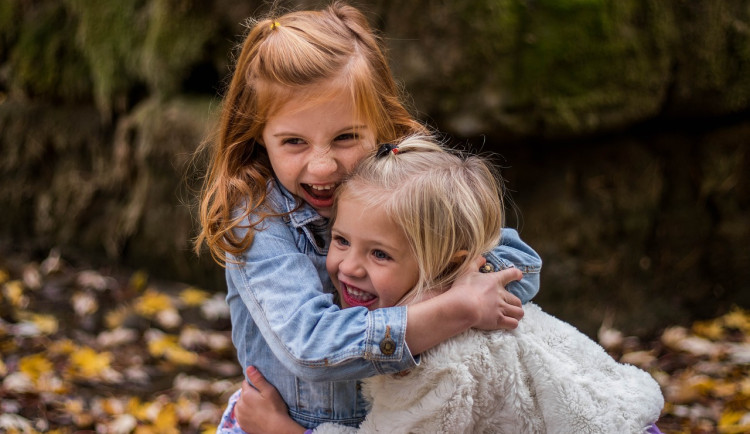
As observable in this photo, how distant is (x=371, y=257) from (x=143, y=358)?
2.64 metres

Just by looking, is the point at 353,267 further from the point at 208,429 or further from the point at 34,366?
the point at 34,366

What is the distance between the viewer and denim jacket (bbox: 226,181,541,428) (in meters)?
1.68

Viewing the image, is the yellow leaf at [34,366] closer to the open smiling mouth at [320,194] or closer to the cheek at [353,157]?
the open smiling mouth at [320,194]

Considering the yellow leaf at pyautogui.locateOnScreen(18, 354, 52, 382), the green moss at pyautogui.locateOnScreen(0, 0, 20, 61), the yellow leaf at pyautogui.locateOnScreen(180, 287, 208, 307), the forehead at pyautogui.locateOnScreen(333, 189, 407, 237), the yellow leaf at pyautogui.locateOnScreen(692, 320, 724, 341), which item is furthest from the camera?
the green moss at pyautogui.locateOnScreen(0, 0, 20, 61)

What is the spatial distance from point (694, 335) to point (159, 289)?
322 cm

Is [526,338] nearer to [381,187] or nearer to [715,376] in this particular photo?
[381,187]

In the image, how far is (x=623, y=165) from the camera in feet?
13.8

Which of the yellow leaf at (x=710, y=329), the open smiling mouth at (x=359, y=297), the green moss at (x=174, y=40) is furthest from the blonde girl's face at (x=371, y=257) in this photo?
the yellow leaf at (x=710, y=329)

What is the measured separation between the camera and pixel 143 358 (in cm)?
406

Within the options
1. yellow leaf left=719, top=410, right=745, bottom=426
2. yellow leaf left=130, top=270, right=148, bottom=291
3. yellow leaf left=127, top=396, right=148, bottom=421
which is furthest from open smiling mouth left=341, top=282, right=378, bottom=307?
yellow leaf left=130, top=270, right=148, bottom=291

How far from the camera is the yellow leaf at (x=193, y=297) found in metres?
4.57

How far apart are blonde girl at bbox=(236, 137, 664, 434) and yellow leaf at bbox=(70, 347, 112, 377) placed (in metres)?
2.35

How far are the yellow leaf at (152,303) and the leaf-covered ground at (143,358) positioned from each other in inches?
0.4

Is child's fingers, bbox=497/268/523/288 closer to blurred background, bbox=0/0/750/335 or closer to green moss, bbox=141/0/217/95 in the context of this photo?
blurred background, bbox=0/0/750/335
